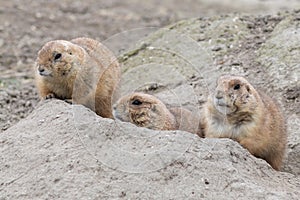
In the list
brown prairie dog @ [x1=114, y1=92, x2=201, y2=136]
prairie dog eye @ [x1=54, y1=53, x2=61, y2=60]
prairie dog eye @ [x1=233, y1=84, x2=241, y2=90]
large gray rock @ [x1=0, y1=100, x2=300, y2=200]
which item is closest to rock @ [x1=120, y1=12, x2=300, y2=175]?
brown prairie dog @ [x1=114, y1=92, x2=201, y2=136]

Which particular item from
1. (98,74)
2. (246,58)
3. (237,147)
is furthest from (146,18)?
(237,147)

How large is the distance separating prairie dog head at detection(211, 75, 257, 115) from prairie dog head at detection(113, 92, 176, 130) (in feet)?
1.52

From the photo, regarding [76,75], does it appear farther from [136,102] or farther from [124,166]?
[124,166]

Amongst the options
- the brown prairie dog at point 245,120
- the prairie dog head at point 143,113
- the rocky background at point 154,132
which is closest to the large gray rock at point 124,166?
the rocky background at point 154,132

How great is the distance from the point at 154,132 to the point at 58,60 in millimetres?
1447

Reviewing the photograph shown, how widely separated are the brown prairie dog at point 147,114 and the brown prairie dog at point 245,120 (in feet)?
0.90

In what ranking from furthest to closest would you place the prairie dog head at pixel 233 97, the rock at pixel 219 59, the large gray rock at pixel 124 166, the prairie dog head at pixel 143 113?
the rock at pixel 219 59, the prairie dog head at pixel 143 113, the prairie dog head at pixel 233 97, the large gray rock at pixel 124 166

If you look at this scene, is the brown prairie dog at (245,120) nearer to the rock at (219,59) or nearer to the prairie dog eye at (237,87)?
the prairie dog eye at (237,87)

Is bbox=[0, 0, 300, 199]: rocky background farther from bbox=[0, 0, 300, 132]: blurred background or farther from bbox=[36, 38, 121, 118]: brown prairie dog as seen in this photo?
bbox=[36, 38, 121, 118]: brown prairie dog

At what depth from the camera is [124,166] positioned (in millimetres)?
4734

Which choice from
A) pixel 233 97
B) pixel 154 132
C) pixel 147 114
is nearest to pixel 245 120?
pixel 233 97

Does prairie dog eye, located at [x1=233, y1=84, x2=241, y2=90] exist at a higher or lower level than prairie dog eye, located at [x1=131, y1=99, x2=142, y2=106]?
higher

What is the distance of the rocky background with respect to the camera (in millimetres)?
4688

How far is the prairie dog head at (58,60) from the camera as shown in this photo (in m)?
6.04
